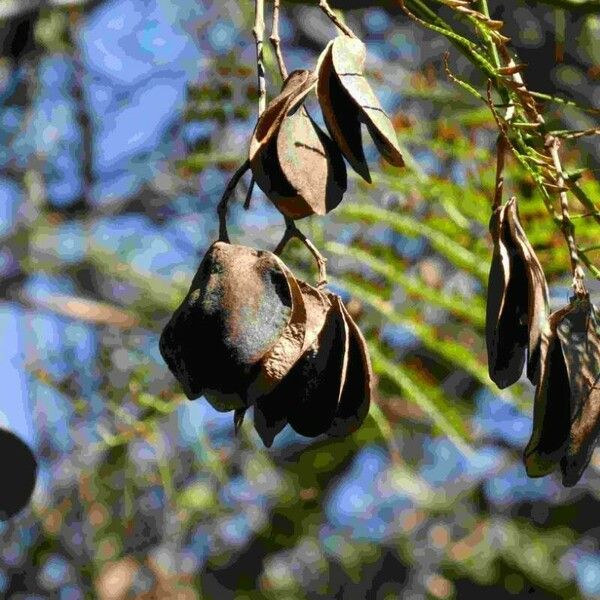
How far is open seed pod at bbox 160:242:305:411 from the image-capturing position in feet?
1.80

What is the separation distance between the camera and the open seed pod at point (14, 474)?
0.99 m

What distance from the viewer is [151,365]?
1832 millimetres

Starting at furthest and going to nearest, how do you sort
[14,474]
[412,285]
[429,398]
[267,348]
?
1. [429,398]
2. [412,285]
3. [14,474]
4. [267,348]

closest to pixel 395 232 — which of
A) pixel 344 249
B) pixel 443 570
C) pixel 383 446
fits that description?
pixel 344 249

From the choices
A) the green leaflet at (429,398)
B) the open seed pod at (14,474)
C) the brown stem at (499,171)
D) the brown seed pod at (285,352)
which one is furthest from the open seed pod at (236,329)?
the green leaflet at (429,398)

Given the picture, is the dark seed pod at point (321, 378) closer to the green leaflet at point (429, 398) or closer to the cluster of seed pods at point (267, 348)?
the cluster of seed pods at point (267, 348)

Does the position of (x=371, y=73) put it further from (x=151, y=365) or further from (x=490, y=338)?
(x=490, y=338)

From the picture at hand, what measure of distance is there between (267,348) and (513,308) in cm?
11

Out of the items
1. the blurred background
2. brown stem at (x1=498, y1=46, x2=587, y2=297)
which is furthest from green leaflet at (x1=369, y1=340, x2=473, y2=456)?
brown stem at (x1=498, y1=46, x2=587, y2=297)

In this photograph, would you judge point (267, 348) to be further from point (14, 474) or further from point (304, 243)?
point (14, 474)

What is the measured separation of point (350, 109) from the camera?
1.88ft

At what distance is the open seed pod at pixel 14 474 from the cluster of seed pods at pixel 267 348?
45 centimetres

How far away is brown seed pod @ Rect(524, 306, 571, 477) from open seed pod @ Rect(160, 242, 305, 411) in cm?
10

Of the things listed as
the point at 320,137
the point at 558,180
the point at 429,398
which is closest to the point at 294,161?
the point at 320,137
